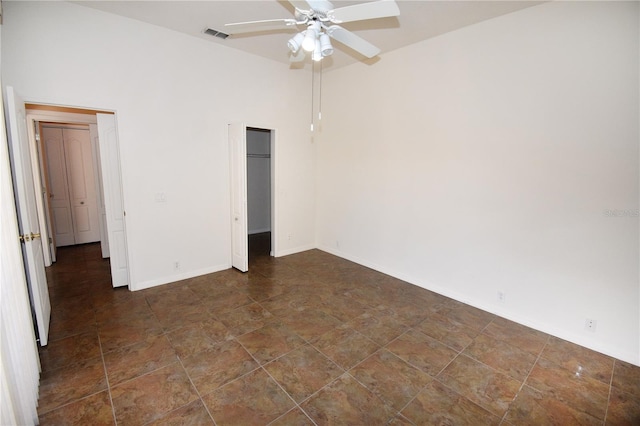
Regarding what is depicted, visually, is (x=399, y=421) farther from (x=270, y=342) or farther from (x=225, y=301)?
(x=225, y=301)

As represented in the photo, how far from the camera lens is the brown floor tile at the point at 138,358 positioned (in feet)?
7.84

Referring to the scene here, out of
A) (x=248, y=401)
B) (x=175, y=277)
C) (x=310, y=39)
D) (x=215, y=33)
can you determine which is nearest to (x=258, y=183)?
(x=175, y=277)

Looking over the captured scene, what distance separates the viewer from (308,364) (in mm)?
2553

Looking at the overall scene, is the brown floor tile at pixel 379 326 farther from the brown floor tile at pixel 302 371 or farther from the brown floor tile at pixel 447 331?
the brown floor tile at pixel 302 371

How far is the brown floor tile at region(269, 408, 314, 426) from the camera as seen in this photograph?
197 centimetres

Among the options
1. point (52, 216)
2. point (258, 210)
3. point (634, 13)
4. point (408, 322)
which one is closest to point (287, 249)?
point (258, 210)

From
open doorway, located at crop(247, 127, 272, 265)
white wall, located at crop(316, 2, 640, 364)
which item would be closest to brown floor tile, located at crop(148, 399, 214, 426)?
white wall, located at crop(316, 2, 640, 364)

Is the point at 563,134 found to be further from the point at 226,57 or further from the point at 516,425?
the point at 226,57

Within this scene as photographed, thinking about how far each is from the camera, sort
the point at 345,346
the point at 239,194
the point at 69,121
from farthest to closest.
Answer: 1. the point at 69,121
2. the point at 239,194
3. the point at 345,346

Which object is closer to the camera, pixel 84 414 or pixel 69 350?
pixel 84 414

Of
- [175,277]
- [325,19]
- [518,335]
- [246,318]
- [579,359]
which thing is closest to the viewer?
[325,19]

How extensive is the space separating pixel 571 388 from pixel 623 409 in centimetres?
30

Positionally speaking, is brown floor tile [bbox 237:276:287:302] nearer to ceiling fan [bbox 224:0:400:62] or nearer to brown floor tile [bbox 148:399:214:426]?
brown floor tile [bbox 148:399:214:426]

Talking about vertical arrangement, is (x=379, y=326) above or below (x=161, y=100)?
below
